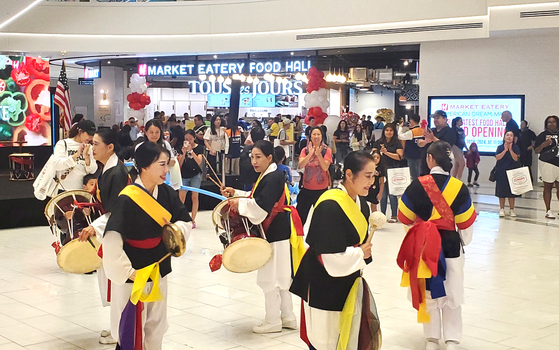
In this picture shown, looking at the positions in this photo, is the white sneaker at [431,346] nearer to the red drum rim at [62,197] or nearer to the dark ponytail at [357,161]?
the dark ponytail at [357,161]

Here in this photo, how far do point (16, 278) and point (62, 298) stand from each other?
3.41 ft

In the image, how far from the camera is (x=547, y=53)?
13641mm

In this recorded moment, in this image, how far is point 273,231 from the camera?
4965mm

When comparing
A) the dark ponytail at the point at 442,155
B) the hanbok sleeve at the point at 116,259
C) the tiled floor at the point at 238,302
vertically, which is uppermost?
the dark ponytail at the point at 442,155

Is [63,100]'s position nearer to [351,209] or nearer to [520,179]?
[520,179]

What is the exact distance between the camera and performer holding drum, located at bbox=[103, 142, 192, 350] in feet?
11.8

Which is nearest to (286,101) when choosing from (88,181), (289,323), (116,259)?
(88,181)

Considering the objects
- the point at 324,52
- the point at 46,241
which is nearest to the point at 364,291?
the point at 46,241

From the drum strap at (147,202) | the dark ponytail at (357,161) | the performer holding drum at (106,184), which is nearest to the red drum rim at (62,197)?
the performer holding drum at (106,184)

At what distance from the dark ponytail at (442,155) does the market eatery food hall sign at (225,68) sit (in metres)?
12.1

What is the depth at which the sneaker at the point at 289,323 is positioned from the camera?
5.14m

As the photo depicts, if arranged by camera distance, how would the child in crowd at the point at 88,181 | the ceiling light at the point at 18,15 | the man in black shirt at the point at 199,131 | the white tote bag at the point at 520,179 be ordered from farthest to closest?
the ceiling light at the point at 18,15 → the man in black shirt at the point at 199,131 → the white tote bag at the point at 520,179 → the child in crowd at the point at 88,181

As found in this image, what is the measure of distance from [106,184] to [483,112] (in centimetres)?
1134

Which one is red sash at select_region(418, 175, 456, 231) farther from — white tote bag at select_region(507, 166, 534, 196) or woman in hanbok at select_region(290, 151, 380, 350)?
white tote bag at select_region(507, 166, 534, 196)
